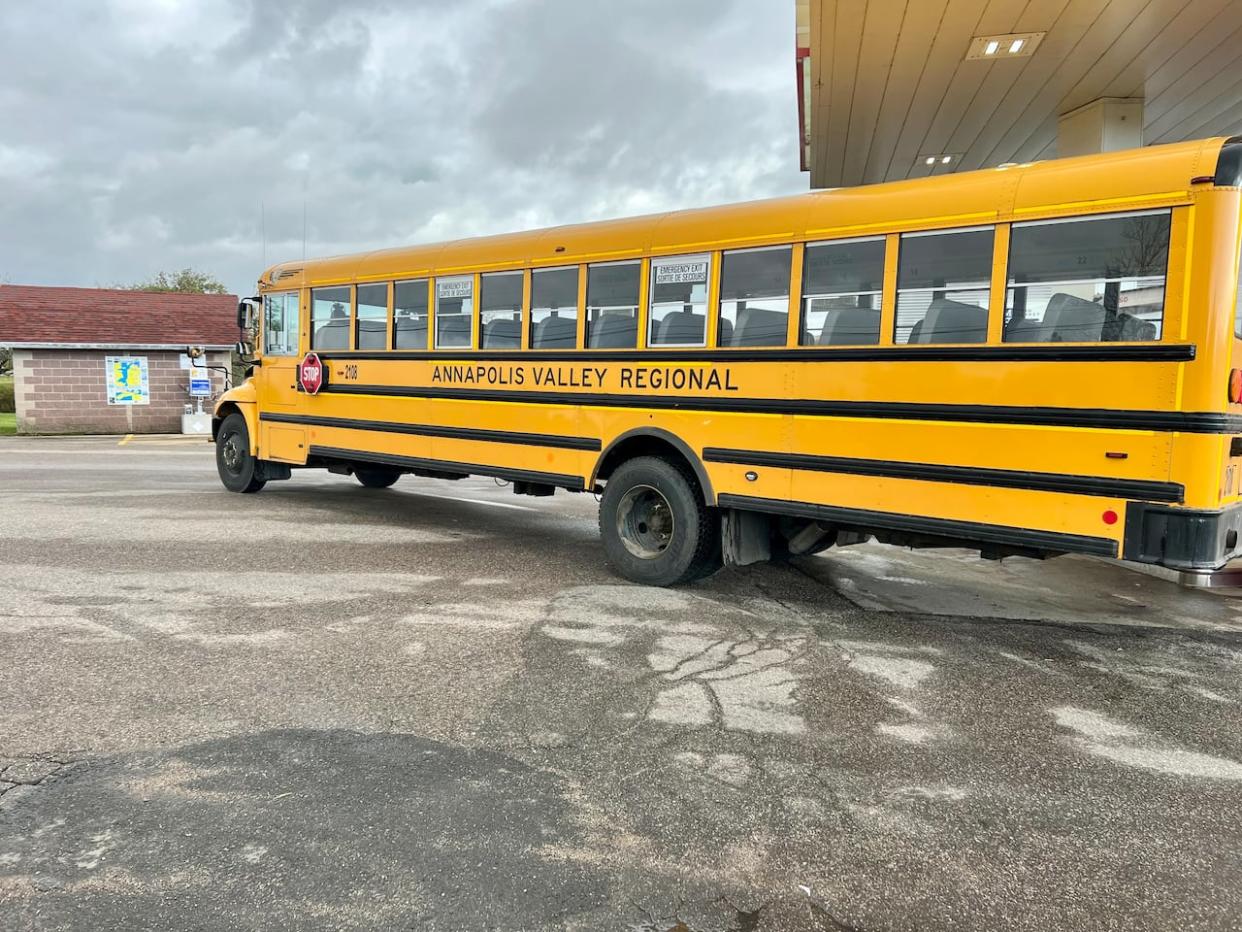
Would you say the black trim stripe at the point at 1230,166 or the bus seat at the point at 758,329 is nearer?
the black trim stripe at the point at 1230,166

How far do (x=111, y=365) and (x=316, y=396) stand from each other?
54.2 ft

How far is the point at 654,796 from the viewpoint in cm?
313

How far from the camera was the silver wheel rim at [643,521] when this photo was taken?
6395 mm

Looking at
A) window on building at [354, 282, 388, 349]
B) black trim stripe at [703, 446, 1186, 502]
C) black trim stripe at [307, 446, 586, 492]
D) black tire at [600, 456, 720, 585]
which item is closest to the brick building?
black trim stripe at [307, 446, 586, 492]

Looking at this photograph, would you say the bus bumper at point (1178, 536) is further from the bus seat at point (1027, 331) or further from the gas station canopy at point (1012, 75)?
the gas station canopy at point (1012, 75)

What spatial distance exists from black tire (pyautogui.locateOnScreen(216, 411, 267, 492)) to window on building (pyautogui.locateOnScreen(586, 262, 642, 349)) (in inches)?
211

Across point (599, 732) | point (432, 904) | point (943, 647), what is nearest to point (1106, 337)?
point (943, 647)

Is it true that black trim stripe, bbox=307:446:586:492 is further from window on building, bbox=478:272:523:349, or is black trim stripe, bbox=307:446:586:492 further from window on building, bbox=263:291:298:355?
window on building, bbox=263:291:298:355

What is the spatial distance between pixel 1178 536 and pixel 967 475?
3.38 ft

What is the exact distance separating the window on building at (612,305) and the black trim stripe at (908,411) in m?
0.41

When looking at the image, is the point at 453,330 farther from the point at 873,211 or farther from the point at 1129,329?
the point at 1129,329

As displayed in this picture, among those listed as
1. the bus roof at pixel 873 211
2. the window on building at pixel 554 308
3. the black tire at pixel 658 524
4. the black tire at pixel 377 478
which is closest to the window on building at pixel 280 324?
the black tire at pixel 377 478

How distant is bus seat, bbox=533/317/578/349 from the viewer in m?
6.73

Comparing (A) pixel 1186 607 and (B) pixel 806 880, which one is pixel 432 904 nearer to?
(B) pixel 806 880
